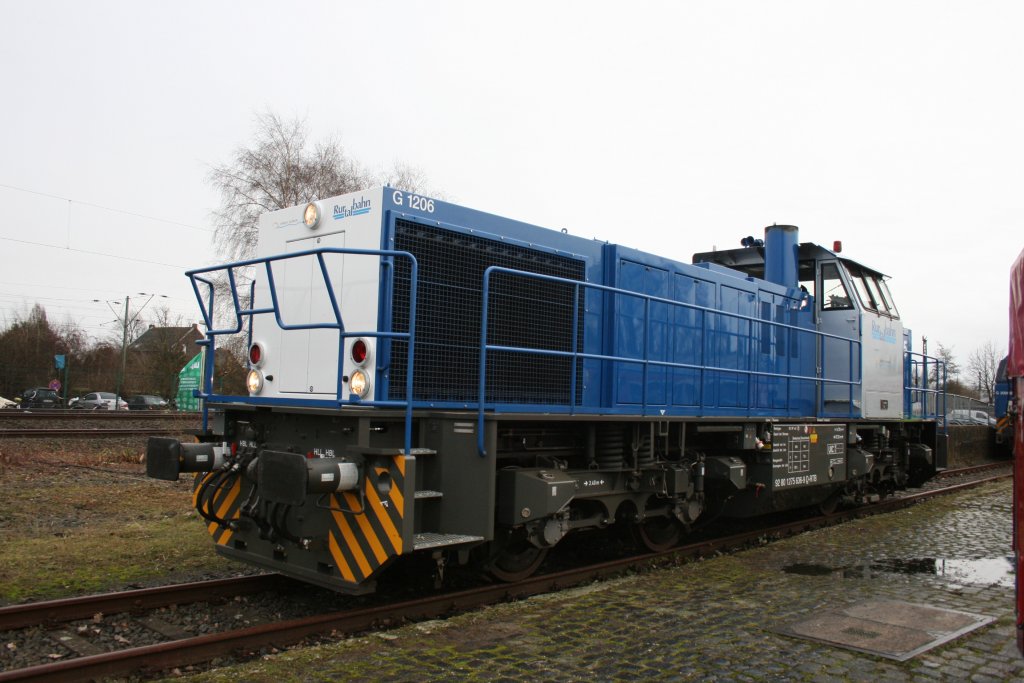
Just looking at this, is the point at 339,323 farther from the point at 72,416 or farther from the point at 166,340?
the point at 166,340

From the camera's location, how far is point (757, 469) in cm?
887

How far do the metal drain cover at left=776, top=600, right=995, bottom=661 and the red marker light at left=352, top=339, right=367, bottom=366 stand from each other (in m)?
3.58

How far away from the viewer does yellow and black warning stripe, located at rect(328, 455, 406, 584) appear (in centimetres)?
510

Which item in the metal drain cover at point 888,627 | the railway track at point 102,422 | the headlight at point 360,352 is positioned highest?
the headlight at point 360,352

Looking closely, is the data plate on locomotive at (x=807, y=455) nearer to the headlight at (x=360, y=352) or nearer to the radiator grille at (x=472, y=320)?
the radiator grille at (x=472, y=320)

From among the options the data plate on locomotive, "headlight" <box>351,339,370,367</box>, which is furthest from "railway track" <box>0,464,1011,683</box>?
the data plate on locomotive

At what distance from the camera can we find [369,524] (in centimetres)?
521

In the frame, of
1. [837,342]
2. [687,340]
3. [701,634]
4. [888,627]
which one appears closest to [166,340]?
[837,342]

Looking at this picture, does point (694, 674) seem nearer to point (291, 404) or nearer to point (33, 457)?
point (291, 404)

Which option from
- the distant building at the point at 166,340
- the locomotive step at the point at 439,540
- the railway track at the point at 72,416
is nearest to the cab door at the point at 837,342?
the locomotive step at the point at 439,540

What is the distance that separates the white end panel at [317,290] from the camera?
19.7 ft

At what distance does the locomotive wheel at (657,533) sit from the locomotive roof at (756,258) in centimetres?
443

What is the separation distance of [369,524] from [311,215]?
2830 mm

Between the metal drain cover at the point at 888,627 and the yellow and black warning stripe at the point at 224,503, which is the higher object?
the yellow and black warning stripe at the point at 224,503
